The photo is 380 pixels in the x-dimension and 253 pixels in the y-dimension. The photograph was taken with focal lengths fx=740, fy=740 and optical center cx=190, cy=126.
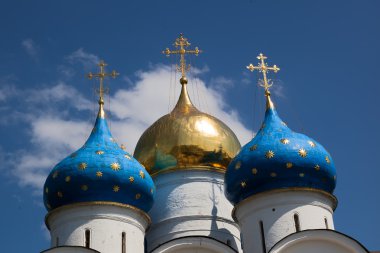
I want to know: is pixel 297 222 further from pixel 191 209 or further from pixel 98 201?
pixel 98 201

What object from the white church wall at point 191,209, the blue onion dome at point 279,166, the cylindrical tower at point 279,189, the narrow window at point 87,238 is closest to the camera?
the narrow window at point 87,238

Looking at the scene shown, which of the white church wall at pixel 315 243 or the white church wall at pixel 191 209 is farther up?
the white church wall at pixel 191 209

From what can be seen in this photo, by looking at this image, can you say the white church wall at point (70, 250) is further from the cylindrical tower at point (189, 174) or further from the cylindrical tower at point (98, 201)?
the cylindrical tower at point (189, 174)

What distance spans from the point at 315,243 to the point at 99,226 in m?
3.59

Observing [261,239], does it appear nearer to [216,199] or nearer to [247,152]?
[247,152]

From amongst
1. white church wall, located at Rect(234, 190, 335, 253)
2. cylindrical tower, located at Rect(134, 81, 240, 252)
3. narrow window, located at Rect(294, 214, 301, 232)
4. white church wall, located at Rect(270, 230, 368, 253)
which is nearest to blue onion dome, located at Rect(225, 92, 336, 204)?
white church wall, located at Rect(234, 190, 335, 253)

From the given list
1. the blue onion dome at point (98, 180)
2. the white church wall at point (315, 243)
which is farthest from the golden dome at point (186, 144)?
the white church wall at point (315, 243)

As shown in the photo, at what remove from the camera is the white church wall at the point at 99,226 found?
489 inches

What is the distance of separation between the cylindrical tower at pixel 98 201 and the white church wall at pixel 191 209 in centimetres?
162

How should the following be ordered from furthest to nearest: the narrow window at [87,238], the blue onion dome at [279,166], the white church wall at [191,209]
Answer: the white church wall at [191,209]
the blue onion dome at [279,166]
the narrow window at [87,238]

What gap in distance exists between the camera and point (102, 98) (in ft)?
49.4

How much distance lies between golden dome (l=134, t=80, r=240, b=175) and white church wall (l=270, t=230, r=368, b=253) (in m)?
3.76

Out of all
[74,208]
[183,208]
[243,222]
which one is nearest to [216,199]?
[183,208]

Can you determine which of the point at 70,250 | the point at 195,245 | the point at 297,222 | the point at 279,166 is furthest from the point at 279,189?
the point at 70,250
